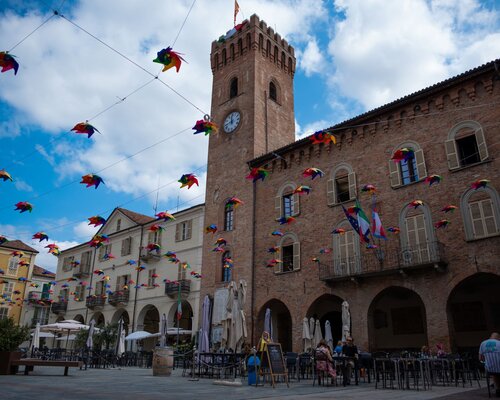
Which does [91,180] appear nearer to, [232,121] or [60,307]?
[232,121]

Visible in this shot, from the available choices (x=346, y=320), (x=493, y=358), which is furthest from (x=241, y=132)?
(x=493, y=358)

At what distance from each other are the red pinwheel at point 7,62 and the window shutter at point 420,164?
15329 millimetres

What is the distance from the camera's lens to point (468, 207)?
54.4ft

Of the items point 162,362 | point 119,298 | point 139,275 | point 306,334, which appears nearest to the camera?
point 162,362

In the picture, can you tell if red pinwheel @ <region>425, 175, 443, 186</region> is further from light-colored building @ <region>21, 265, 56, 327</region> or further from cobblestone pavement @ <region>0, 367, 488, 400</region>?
light-colored building @ <region>21, 265, 56, 327</region>

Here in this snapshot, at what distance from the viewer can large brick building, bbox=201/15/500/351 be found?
54.3 ft

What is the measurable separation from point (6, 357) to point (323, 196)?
49.0 ft

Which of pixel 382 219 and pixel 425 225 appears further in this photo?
pixel 382 219

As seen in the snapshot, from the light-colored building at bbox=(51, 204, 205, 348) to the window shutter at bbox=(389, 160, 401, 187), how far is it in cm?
1330

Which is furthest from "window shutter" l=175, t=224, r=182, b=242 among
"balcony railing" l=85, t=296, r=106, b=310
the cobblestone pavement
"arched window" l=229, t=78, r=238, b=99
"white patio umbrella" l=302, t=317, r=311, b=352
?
the cobblestone pavement

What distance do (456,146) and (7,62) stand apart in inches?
630

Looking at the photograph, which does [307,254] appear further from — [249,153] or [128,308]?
[128,308]

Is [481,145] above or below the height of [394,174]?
above

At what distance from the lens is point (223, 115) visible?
29125 mm
